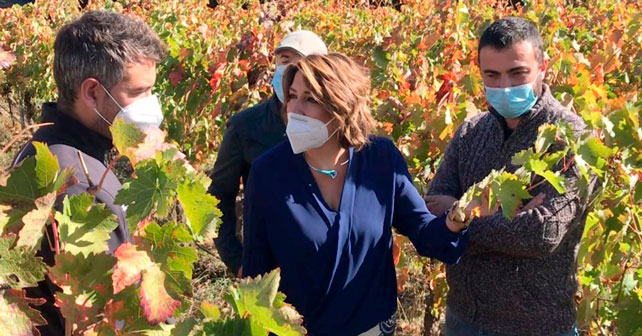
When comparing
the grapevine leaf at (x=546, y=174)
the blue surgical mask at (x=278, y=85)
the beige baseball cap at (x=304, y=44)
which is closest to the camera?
the grapevine leaf at (x=546, y=174)

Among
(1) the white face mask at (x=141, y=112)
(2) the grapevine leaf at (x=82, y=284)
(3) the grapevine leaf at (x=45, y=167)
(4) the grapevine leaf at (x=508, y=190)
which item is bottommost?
(4) the grapevine leaf at (x=508, y=190)

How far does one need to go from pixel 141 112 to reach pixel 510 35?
114 centimetres

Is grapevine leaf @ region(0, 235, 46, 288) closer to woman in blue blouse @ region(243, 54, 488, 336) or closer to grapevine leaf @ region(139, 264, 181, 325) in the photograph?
grapevine leaf @ region(139, 264, 181, 325)

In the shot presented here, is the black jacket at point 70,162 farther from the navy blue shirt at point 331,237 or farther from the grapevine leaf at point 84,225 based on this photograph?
the navy blue shirt at point 331,237

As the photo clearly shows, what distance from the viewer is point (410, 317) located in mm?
4527

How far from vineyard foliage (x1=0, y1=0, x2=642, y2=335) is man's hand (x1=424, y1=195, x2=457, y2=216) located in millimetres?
267

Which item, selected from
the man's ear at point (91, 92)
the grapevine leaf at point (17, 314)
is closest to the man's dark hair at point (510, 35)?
the man's ear at point (91, 92)

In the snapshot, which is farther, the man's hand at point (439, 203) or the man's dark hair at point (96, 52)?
the man's hand at point (439, 203)

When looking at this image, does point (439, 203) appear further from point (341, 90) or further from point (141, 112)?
point (141, 112)

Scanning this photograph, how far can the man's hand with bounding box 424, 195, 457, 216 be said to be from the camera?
92.4 inches

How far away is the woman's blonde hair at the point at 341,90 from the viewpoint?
2199 millimetres

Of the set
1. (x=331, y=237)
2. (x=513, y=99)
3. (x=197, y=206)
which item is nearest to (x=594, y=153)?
(x=513, y=99)

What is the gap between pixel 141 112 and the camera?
6.25 ft

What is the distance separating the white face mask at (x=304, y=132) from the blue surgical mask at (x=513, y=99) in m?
0.53
